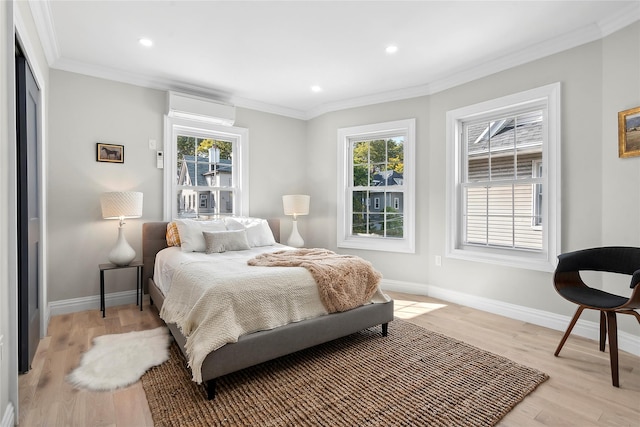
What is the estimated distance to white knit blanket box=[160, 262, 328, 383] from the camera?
1.92m

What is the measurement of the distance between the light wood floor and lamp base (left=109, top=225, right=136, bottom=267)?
1.73 feet

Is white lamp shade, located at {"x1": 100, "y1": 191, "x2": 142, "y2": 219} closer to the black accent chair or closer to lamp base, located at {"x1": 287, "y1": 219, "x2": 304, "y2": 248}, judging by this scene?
lamp base, located at {"x1": 287, "y1": 219, "x2": 304, "y2": 248}

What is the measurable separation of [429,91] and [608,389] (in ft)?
10.7

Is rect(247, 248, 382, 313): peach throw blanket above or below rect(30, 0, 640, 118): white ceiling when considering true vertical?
below

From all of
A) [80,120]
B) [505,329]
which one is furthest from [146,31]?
[505,329]

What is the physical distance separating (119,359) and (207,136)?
9.40 ft

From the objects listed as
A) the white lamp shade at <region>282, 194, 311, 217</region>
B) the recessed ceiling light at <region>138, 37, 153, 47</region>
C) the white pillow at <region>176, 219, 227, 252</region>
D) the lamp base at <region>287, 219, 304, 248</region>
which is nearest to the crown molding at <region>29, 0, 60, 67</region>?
the recessed ceiling light at <region>138, 37, 153, 47</region>

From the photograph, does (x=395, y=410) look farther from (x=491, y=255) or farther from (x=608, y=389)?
(x=491, y=255)

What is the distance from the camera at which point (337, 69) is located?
3609 mm

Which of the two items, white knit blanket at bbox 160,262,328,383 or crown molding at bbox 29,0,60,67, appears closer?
white knit blanket at bbox 160,262,328,383

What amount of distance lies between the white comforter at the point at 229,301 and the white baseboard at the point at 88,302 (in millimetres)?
1362

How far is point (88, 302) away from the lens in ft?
11.5

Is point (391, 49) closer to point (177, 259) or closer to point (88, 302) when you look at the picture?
point (177, 259)

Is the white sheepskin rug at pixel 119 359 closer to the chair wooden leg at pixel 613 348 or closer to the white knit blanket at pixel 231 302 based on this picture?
the white knit blanket at pixel 231 302
